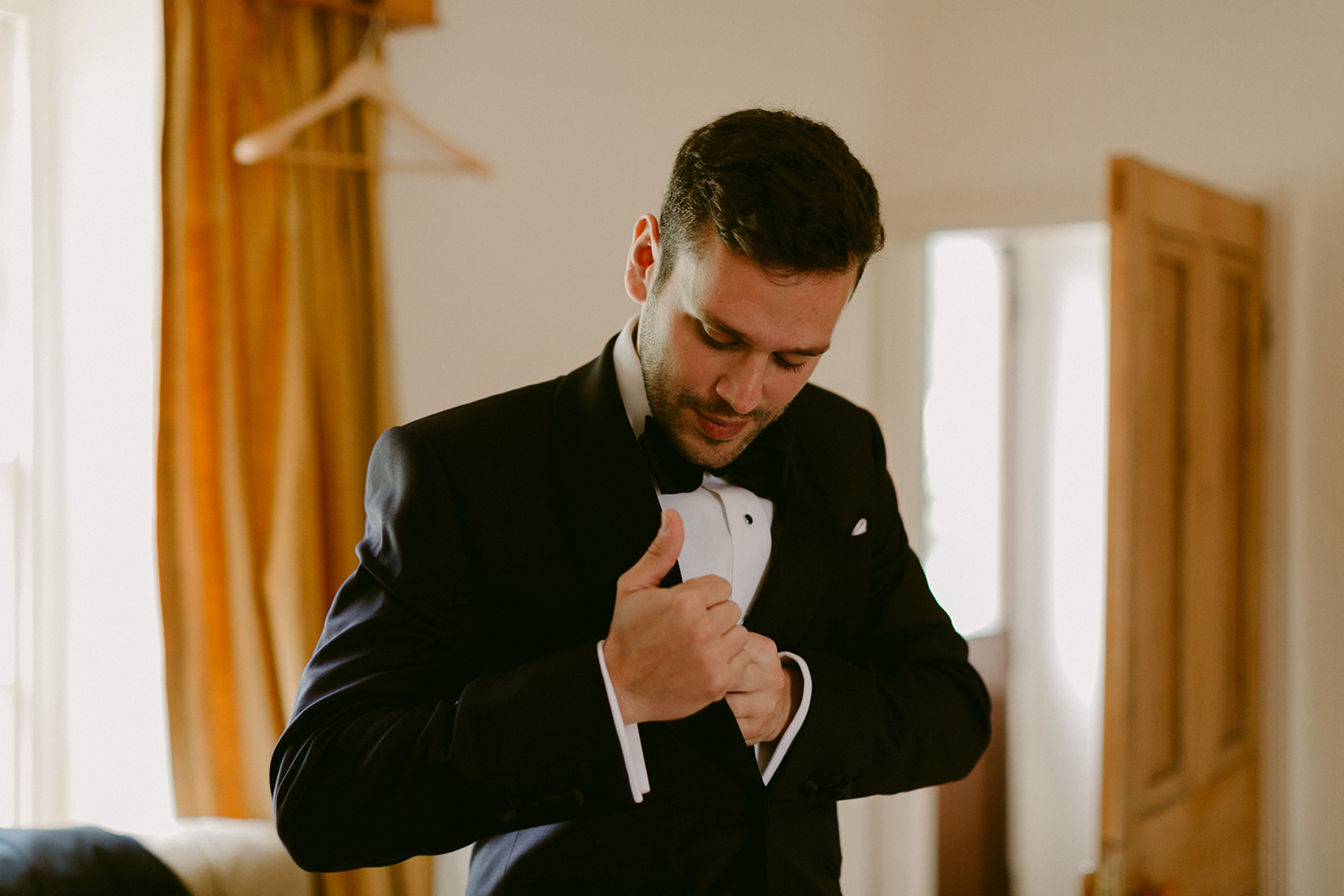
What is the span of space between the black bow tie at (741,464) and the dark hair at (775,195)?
0.69ft

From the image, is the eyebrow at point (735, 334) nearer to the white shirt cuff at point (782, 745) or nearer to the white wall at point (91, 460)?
the white shirt cuff at point (782, 745)

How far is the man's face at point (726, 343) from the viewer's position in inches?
40.3

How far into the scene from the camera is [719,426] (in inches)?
42.4

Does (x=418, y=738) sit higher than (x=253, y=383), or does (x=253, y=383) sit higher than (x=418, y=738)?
(x=253, y=383)

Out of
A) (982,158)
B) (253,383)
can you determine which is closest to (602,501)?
(253,383)

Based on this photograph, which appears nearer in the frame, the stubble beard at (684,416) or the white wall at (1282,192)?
the stubble beard at (684,416)

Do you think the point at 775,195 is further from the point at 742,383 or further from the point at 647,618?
the point at 647,618

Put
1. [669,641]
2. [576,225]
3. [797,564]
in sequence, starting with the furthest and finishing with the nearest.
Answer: [576,225] → [797,564] → [669,641]

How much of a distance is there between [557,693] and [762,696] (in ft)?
0.72

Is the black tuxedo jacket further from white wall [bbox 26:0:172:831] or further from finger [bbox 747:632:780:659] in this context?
white wall [bbox 26:0:172:831]

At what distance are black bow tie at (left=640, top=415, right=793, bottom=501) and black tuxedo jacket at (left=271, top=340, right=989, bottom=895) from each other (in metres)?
0.03

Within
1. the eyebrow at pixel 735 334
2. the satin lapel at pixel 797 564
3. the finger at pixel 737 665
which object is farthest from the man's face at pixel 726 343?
the finger at pixel 737 665

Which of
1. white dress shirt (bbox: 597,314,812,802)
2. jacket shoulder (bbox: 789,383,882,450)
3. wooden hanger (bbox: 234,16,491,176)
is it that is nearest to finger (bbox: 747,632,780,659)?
white dress shirt (bbox: 597,314,812,802)

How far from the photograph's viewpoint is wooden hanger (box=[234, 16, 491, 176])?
2025 millimetres
